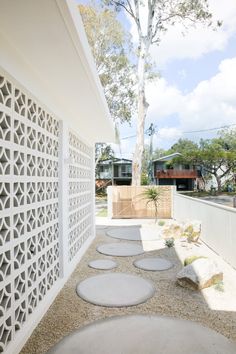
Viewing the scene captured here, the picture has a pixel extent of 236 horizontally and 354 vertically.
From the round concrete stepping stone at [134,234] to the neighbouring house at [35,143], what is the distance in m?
3.06

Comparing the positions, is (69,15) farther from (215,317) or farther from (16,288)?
(215,317)

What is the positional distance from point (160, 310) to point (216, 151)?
85.1ft

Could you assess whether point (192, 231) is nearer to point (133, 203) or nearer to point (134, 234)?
point (134, 234)

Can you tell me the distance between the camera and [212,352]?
7.70 ft

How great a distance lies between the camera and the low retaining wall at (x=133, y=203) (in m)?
11.1

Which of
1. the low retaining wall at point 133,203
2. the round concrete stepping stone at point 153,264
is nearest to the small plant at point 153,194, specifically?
the low retaining wall at point 133,203

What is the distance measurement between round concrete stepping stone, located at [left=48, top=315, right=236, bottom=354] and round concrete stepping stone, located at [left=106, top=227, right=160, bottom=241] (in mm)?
4308

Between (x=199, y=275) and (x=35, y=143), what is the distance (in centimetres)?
282

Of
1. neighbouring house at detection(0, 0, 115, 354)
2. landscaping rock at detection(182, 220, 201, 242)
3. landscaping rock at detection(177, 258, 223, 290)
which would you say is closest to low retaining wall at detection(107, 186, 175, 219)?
landscaping rock at detection(182, 220, 201, 242)

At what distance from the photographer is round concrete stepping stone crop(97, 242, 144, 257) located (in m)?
5.80

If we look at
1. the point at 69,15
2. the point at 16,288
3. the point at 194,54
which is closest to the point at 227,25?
the point at 194,54

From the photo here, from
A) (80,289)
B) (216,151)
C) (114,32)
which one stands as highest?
(114,32)

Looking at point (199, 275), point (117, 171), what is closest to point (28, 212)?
point (199, 275)

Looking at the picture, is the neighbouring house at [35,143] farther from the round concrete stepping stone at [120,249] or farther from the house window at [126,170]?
the house window at [126,170]
